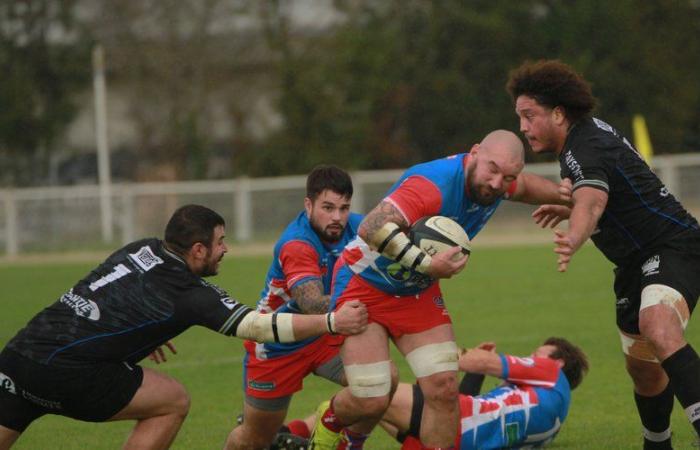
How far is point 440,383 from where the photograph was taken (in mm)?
6332

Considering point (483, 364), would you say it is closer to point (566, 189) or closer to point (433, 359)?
point (433, 359)

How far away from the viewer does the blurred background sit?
35.5 metres

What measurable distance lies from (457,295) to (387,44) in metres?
19.6

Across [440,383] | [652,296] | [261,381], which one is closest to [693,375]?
[652,296]

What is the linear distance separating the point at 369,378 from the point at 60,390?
5.46 ft

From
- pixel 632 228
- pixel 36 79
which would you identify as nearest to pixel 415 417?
pixel 632 228

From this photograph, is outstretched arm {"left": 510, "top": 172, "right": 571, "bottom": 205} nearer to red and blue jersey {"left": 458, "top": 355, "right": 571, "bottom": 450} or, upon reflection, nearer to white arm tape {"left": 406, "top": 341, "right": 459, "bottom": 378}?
white arm tape {"left": 406, "top": 341, "right": 459, "bottom": 378}

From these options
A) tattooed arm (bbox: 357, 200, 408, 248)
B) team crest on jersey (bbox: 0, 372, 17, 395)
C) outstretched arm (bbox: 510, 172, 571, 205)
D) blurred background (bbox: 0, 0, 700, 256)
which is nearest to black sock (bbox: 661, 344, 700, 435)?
outstretched arm (bbox: 510, 172, 571, 205)

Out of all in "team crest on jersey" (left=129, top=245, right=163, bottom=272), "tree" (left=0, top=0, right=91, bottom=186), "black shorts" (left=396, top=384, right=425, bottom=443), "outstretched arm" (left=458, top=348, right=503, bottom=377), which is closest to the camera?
"team crest on jersey" (left=129, top=245, right=163, bottom=272)

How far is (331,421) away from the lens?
7020 mm

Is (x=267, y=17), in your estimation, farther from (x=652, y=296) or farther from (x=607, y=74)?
(x=652, y=296)

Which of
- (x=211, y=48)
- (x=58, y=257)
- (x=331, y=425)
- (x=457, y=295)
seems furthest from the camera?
(x=211, y=48)

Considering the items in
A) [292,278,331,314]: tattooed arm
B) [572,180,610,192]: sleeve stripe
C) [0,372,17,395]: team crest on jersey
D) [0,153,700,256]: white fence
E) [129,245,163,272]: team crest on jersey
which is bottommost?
[0,153,700,256]: white fence

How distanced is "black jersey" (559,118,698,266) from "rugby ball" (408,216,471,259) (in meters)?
0.78
